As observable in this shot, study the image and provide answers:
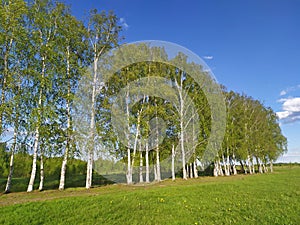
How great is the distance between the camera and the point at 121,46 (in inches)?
908

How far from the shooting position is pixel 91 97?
20.5 m

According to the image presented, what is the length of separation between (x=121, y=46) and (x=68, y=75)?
261 inches

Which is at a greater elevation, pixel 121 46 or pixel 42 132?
pixel 121 46

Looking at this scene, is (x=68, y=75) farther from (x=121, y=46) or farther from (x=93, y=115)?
(x=121, y=46)

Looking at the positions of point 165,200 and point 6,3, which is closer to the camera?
point 165,200

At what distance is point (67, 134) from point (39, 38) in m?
8.31

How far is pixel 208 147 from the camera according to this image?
3231 centimetres

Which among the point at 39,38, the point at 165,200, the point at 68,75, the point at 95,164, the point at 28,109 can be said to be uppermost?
the point at 39,38

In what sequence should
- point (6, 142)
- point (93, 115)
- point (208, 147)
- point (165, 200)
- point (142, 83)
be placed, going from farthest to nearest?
point (208, 147) → point (142, 83) → point (93, 115) → point (6, 142) → point (165, 200)

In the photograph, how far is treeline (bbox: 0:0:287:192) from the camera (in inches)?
645

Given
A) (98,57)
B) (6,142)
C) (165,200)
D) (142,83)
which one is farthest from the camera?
(142,83)

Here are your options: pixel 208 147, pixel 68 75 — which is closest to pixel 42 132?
pixel 68 75

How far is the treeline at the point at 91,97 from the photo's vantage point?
53.8ft

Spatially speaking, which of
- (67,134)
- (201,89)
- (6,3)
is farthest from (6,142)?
(201,89)
